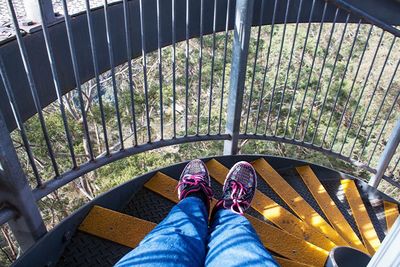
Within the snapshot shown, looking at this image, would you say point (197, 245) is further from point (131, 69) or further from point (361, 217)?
point (361, 217)

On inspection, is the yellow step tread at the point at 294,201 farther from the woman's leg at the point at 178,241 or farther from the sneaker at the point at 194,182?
the woman's leg at the point at 178,241

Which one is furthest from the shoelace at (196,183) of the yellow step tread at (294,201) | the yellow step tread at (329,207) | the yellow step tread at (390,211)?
the yellow step tread at (390,211)

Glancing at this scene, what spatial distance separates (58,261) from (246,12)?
5.43 ft

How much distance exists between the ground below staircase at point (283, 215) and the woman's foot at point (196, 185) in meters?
0.20

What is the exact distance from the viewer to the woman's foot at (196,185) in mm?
1957

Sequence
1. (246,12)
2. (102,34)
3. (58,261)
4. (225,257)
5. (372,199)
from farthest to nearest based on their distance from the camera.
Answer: (372,199), (102,34), (246,12), (58,261), (225,257)

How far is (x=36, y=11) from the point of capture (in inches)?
67.8

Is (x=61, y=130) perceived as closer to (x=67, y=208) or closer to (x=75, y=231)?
(x=67, y=208)

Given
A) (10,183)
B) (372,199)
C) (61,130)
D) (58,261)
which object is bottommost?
(61,130)

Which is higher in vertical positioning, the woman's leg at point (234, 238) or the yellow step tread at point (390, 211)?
the woman's leg at point (234, 238)

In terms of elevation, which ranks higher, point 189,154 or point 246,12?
point 246,12

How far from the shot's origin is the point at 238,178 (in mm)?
2168

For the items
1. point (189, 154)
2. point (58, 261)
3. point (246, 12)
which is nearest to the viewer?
point (58, 261)

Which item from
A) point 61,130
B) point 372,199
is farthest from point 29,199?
point 61,130
